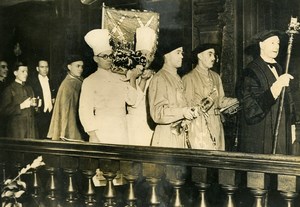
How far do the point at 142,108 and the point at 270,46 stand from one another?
2.82 feet

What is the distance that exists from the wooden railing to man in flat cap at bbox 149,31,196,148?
46 cm

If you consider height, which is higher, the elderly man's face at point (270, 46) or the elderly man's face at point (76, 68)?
the elderly man's face at point (270, 46)

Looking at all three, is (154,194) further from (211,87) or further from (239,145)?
(211,87)

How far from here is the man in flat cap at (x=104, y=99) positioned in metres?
2.78

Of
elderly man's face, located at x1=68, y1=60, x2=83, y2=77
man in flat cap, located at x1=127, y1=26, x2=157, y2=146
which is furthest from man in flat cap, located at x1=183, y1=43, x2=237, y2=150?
elderly man's face, located at x1=68, y1=60, x2=83, y2=77

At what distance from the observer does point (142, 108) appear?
9.21ft

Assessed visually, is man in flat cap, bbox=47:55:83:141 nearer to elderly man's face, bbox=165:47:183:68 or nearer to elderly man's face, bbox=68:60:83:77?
elderly man's face, bbox=68:60:83:77

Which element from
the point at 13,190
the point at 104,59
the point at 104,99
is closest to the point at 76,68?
the point at 104,59

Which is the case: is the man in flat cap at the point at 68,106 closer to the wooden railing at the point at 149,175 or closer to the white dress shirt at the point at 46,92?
the white dress shirt at the point at 46,92

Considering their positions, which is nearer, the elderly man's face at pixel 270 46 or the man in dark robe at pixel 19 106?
the elderly man's face at pixel 270 46

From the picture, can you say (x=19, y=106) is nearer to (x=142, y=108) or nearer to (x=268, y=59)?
(x=142, y=108)

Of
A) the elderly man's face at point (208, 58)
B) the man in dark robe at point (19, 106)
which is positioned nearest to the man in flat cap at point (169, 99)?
the elderly man's face at point (208, 58)

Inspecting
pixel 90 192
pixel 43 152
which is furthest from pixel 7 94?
pixel 90 192

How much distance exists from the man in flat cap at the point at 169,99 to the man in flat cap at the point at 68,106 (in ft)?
1.76
